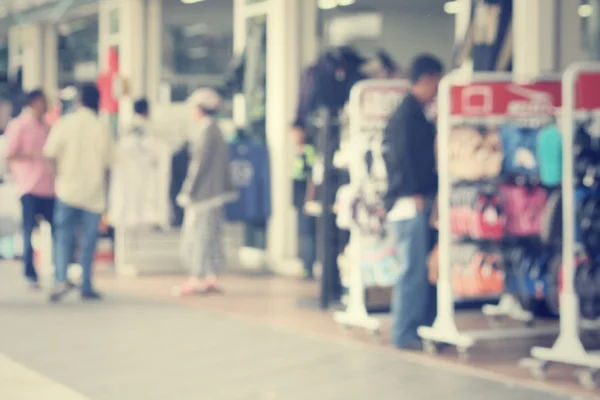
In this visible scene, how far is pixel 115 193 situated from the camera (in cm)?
1299

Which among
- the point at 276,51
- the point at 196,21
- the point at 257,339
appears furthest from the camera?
the point at 196,21

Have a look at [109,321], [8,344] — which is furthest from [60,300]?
[8,344]

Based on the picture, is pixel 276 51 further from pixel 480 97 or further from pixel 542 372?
pixel 542 372

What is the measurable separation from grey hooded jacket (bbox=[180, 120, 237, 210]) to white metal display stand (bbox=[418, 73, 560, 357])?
3424mm

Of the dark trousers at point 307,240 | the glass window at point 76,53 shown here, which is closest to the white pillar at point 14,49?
the glass window at point 76,53

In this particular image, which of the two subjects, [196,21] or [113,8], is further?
[196,21]

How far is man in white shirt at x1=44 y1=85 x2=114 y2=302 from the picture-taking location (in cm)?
1113

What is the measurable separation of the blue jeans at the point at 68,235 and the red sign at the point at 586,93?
15.9 ft

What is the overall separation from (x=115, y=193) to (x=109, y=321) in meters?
3.28

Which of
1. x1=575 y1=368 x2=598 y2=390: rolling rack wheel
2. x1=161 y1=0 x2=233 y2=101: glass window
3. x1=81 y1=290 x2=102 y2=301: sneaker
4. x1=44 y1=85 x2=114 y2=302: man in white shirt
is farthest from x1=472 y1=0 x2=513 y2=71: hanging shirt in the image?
x1=161 y1=0 x2=233 y2=101: glass window

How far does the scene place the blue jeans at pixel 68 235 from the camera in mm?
11242

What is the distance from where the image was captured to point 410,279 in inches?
337

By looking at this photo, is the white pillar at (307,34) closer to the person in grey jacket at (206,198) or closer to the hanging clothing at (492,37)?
the person in grey jacket at (206,198)

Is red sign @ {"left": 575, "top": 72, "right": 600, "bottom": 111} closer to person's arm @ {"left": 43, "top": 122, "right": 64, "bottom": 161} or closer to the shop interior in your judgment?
the shop interior
